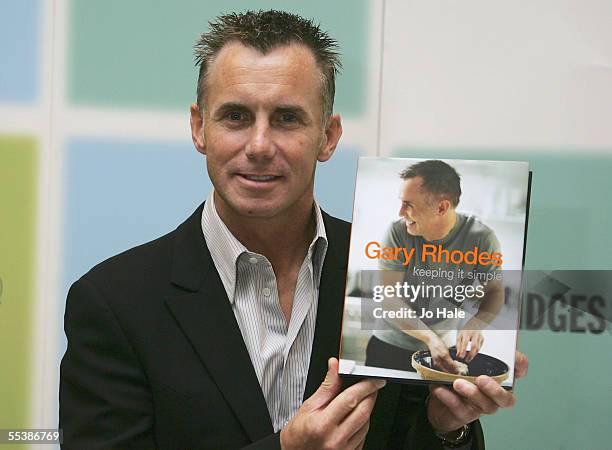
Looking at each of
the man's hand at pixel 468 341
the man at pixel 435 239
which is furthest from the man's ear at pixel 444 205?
the man's hand at pixel 468 341

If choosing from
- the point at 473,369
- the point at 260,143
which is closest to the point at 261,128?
the point at 260,143

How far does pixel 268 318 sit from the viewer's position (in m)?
1.67

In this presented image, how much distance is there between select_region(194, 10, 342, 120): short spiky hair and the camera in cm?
162

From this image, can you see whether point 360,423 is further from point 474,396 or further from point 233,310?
point 233,310

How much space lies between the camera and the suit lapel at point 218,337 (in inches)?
61.7

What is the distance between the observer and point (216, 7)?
1.98 m

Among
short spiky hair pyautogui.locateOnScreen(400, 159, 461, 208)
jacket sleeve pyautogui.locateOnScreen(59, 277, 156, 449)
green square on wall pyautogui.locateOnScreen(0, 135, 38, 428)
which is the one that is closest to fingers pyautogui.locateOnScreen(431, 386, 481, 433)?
short spiky hair pyautogui.locateOnScreen(400, 159, 461, 208)

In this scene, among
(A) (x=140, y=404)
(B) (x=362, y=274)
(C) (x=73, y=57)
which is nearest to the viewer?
(B) (x=362, y=274)

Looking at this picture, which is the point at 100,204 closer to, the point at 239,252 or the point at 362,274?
the point at 239,252

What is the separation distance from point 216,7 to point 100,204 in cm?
58

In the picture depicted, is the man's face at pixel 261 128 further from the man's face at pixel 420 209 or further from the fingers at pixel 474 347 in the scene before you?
the fingers at pixel 474 347

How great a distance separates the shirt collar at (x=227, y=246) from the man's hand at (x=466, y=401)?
39 cm

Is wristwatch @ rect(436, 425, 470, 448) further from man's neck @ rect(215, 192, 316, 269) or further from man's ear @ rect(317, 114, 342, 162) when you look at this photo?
man's ear @ rect(317, 114, 342, 162)

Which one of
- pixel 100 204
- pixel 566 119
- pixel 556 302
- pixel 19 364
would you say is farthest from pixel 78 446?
pixel 566 119
